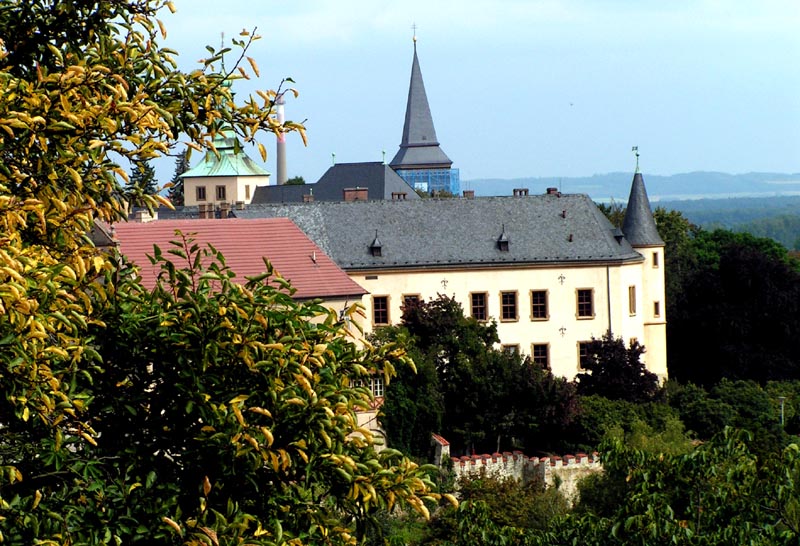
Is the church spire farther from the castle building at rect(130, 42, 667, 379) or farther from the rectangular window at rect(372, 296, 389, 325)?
the rectangular window at rect(372, 296, 389, 325)

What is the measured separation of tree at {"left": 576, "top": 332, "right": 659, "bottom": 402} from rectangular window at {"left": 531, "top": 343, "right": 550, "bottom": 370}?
3.14m

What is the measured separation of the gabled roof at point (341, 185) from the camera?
10756cm

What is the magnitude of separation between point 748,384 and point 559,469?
13290mm

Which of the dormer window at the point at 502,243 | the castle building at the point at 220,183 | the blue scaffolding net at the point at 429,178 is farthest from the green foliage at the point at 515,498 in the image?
the blue scaffolding net at the point at 429,178


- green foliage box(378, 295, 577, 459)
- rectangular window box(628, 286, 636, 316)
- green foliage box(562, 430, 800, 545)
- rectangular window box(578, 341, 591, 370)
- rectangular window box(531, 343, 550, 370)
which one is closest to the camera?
green foliage box(562, 430, 800, 545)

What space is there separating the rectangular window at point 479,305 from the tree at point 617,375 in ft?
14.4

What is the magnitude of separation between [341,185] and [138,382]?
104 metres

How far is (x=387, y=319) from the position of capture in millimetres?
52625

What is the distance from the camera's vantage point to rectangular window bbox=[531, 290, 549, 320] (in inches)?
2137

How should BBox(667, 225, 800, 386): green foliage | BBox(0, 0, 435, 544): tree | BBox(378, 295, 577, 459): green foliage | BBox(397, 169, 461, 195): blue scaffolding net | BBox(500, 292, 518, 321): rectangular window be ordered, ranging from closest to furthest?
BBox(0, 0, 435, 544): tree
BBox(378, 295, 577, 459): green foliage
BBox(500, 292, 518, 321): rectangular window
BBox(667, 225, 800, 386): green foliage
BBox(397, 169, 461, 195): blue scaffolding net

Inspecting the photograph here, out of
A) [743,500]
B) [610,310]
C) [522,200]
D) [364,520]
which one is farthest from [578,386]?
[364,520]

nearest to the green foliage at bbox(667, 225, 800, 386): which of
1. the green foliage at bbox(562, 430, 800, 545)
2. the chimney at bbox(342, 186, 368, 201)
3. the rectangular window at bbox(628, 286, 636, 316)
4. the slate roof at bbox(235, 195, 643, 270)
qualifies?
the rectangular window at bbox(628, 286, 636, 316)

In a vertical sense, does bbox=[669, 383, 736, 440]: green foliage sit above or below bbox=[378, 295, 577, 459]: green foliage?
below

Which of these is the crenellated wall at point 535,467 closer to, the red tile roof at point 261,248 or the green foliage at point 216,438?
the red tile roof at point 261,248
